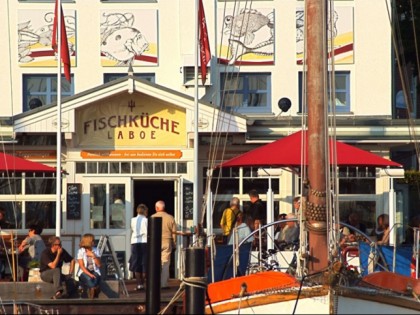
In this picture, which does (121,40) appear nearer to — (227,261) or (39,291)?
(39,291)

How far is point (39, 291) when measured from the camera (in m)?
21.0

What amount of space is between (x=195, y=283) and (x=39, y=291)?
7.75m

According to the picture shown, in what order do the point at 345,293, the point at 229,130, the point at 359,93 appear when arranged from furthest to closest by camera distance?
the point at 359,93, the point at 229,130, the point at 345,293

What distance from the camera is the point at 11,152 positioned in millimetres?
27781

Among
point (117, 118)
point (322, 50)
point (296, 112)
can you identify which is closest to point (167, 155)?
point (117, 118)

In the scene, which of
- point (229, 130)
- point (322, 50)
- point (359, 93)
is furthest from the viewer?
point (359, 93)

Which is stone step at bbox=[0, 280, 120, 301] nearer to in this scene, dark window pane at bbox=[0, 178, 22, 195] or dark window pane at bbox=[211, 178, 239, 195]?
dark window pane at bbox=[0, 178, 22, 195]

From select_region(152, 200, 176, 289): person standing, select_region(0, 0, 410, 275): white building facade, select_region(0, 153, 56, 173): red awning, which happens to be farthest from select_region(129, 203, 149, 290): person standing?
select_region(0, 0, 410, 275): white building facade

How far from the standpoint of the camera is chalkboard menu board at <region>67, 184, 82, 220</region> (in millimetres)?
27469

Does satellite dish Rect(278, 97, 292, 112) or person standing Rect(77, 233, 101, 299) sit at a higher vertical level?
satellite dish Rect(278, 97, 292, 112)

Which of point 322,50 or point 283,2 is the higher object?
point 283,2

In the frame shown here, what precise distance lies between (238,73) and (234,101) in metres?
0.67

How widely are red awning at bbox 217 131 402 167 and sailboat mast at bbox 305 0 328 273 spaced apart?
22.0 ft

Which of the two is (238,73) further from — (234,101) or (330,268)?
(330,268)
